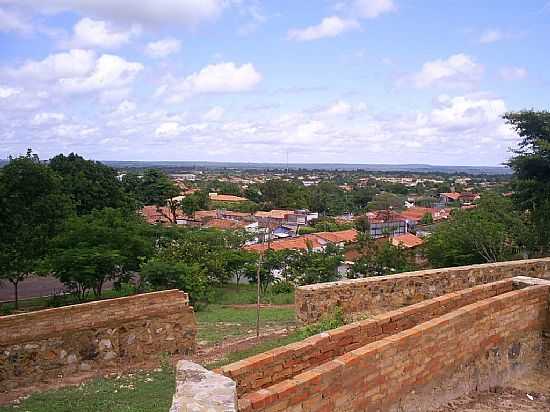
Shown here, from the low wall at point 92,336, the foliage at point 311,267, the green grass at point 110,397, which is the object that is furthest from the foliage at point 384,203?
the green grass at point 110,397

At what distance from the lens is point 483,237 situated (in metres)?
15.3

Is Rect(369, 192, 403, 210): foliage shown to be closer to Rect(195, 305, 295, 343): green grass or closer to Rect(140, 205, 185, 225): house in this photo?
Rect(140, 205, 185, 225): house

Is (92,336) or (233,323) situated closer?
(92,336)

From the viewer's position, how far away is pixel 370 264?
66.3 feet

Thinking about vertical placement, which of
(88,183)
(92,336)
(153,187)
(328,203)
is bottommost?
(328,203)

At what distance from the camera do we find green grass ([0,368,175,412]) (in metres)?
5.60

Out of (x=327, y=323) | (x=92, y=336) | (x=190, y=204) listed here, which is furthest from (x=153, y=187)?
(x=327, y=323)

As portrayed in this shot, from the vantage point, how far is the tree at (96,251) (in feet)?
53.3

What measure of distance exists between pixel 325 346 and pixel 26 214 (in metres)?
16.2

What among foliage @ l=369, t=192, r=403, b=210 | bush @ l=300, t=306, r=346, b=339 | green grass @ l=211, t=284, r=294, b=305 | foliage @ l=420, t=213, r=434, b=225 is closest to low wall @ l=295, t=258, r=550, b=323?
bush @ l=300, t=306, r=346, b=339

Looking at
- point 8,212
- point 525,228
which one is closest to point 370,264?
point 525,228

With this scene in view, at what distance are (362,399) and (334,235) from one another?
105 ft

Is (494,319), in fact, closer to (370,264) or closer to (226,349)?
(226,349)

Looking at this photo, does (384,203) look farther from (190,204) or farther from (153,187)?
(153,187)
